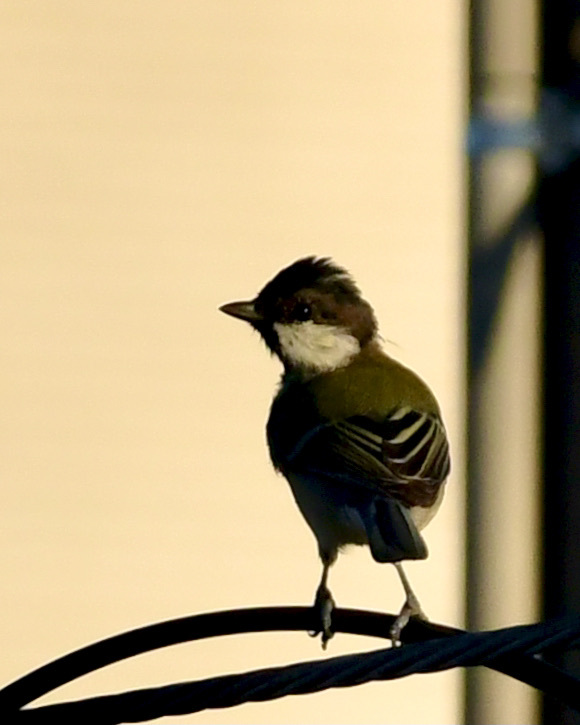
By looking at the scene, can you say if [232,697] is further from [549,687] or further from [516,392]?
[516,392]

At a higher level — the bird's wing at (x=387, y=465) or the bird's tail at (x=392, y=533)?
the bird's wing at (x=387, y=465)

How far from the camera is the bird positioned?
1545mm

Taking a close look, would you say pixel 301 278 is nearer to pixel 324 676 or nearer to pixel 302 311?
pixel 302 311

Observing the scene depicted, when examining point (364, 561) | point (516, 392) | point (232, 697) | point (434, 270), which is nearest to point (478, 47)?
point (434, 270)

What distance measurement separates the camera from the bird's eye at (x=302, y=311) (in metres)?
1.97

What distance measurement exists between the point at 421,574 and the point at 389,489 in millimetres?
1244

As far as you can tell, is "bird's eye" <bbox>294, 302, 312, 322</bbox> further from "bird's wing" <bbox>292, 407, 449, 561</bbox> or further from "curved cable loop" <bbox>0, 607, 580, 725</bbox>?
"curved cable loop" <bbox>0, 607, 580, 725</bbox>

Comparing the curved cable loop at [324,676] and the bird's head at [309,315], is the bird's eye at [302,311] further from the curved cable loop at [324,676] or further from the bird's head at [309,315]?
the curved cable loop at [324,676]

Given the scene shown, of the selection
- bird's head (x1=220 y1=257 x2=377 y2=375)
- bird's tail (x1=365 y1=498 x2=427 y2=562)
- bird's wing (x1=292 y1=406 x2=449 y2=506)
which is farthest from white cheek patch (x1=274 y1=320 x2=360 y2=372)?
bird's tail (x1=365 y1=498 x2=427 y2=562)

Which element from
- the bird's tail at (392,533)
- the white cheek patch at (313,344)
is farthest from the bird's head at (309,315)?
the bird's tail at (392,533)

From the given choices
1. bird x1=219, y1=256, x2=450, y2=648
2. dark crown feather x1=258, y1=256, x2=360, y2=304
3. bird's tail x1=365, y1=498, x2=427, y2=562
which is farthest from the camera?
dark crown feather x1=258, y1=256, x2=360, y2=304

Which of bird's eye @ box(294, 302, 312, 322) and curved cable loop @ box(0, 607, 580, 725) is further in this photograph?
bird's eye @ box(294, 302, 312, 322)

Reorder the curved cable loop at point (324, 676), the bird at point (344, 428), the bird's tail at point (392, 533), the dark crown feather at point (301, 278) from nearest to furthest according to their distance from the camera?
the curved cable loop at point (324, 676)
the bird's tail at point (392, 533)
the bird at point (344, 428)
the dark crown feather at point (301, 278)

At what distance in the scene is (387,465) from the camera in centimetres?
156
